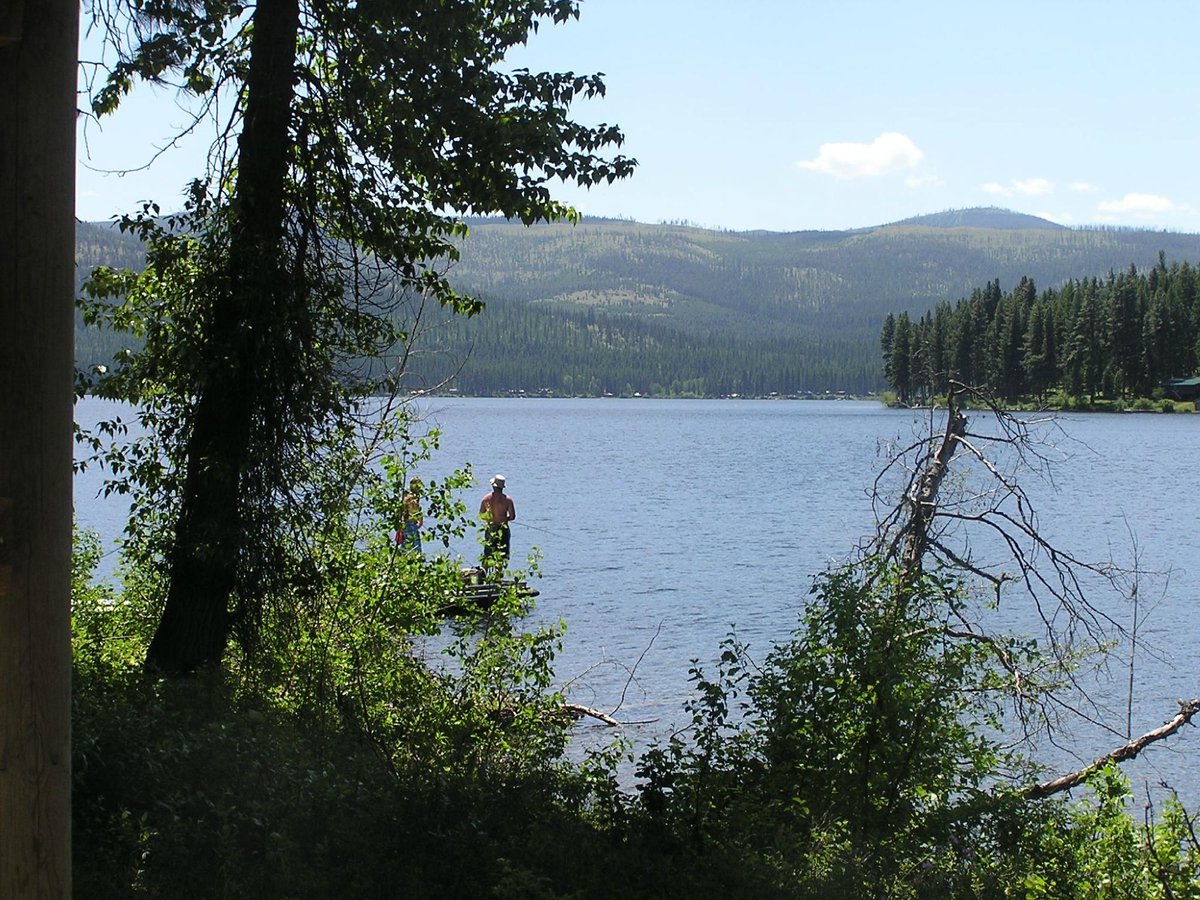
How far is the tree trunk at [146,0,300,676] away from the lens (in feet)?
25.5

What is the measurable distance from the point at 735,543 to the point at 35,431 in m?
29.8

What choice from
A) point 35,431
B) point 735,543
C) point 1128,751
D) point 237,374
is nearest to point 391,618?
point 237,374

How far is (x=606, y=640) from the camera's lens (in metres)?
18.5

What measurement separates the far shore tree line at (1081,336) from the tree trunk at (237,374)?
317ft

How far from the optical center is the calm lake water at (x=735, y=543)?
14312 millimetres

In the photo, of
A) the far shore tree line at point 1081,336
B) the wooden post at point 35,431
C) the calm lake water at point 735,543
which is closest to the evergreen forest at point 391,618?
the calm lake water at point 735,543

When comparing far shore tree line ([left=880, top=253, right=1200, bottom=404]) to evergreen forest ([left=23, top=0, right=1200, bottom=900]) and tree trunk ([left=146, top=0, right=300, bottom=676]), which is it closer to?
evergreen forest ([left=23, top=0, right=1200, bottom=900])

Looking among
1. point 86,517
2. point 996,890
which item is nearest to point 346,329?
point 996,890

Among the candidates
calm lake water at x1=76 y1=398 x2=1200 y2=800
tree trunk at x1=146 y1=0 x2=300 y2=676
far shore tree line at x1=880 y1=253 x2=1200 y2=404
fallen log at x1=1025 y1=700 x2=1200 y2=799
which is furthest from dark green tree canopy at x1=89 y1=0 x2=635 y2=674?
far shore tree line at x1=880 y1=253 x2=1200 y2=404

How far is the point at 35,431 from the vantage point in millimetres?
2521

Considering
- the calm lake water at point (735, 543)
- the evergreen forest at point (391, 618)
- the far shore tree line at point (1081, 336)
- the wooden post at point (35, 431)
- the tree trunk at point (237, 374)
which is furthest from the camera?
the far shore tree line at point (1081, 336)

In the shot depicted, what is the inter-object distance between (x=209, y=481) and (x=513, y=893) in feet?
13.6

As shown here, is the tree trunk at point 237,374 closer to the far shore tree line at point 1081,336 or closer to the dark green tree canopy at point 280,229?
the dark green tree canopy at point 280,229

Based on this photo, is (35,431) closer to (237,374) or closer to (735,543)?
(237,374)
